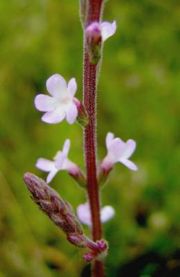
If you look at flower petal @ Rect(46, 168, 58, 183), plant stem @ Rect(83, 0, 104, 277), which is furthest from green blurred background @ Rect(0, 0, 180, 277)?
flower petal @ Rect(46, 168, 58, 183)

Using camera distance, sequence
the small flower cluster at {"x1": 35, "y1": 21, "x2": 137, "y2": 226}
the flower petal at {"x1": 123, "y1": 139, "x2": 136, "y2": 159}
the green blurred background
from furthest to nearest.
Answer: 1. the green blurred background
2. the flower petal at {"x1": 123, "y1": 139, "x2": 136, "y2": 159}
3. the small flower cluster at {"x1": 35, "y1": 21, "x2": 137, "y2": 226}

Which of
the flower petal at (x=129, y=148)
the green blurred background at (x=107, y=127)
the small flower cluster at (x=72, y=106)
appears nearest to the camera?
the small flower cluster at (x=72, y=106)

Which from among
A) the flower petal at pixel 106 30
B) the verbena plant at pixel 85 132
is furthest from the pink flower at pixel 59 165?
the flower petal at pixel 106 30

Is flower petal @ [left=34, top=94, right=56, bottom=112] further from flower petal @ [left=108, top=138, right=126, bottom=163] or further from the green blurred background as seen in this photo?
the green blurred background

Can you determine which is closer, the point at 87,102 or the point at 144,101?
the point at 87,102

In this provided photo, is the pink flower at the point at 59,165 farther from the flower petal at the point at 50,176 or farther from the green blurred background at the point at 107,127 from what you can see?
the green blurred background at the point at 107,127

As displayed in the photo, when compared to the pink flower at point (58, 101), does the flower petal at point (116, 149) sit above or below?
above

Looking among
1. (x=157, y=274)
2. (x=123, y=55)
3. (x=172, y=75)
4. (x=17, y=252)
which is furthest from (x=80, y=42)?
(x=157, y=274)

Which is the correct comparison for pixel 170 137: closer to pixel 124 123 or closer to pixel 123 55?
pixel 124 123

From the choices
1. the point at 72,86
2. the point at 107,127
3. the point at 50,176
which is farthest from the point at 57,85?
the point at 107,127
